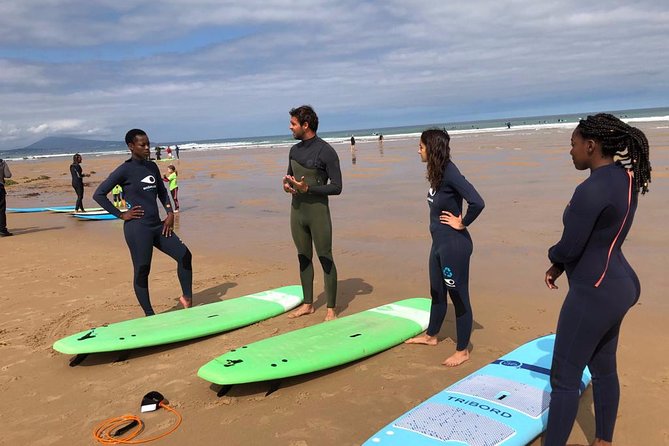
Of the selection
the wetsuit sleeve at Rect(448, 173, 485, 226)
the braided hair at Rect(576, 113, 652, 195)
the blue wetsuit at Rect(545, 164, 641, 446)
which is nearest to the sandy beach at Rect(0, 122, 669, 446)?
the blue wetsuit at Rect(545, 164, 641, 446)

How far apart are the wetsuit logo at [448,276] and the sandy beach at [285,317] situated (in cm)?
72

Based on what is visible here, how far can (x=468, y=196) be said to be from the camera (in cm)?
378

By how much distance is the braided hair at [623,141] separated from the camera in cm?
234

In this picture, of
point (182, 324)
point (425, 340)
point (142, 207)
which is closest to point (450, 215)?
point (425, 340)

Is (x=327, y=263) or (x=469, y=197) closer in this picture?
A: (x=469, y=197)

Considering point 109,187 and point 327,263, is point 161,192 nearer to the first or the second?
point 109,187

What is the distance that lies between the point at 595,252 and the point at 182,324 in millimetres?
3841

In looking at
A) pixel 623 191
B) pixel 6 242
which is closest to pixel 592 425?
pixel 623 191

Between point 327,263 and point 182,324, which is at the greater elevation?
point 327,263

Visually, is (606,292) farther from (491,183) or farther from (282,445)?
(491,183)

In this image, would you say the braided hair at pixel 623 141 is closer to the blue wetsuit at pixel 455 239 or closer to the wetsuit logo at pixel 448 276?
the blue wetsuit at pixel 455 239

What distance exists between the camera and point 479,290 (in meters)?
5.98

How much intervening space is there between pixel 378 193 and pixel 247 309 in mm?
9530

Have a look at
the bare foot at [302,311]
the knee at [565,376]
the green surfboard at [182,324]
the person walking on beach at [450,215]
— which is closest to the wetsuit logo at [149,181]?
the green surfboard at [182,324]
